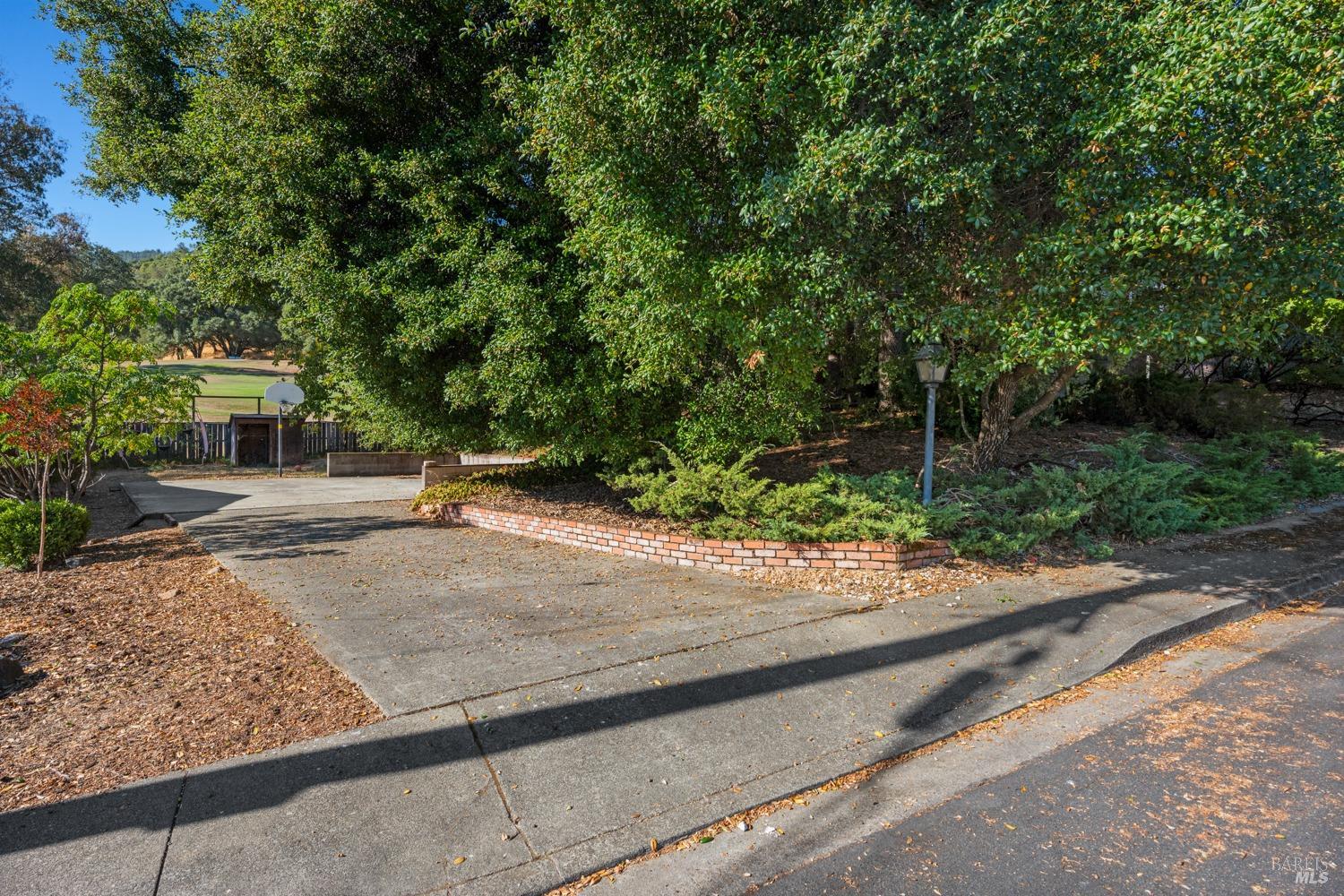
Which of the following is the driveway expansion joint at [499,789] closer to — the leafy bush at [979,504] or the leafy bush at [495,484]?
the leafy bush at [979,504]

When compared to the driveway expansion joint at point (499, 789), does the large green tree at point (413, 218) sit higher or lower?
higher

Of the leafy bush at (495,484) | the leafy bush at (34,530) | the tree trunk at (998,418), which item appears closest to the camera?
the leafy bush at (34,530)

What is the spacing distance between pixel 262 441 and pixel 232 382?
1937 centimetres

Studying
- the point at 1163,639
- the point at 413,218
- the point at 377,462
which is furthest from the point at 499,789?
the point at 377,462

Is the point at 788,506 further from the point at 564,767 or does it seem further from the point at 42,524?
the point at 42,524

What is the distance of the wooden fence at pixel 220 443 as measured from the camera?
Answer: 17.1 m

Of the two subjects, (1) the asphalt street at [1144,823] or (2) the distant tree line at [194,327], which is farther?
(2) the distant tree line at [194,327]

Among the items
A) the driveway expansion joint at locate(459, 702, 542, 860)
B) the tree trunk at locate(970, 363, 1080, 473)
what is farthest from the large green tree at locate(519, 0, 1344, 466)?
the driveway expansion joint at locate(459, 702, 542, 860)

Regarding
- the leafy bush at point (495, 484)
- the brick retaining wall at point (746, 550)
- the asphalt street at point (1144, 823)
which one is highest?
the leafy bush at point (495, 484)

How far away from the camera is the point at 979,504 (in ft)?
22.9

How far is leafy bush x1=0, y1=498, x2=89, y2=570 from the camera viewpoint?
585 cm

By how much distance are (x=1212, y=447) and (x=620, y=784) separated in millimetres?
11209

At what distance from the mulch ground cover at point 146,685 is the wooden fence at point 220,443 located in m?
11.0

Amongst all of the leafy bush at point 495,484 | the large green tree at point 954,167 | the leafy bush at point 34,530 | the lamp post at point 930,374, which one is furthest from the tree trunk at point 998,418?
the leafy bush at point 34,530
